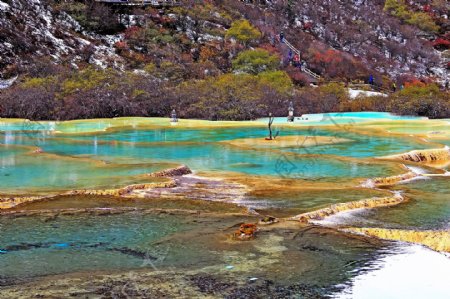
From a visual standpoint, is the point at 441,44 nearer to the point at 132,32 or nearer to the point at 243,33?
the point at 243,33

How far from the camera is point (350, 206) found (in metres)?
10.1

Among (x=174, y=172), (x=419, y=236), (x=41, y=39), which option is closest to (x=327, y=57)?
(x=41, y=39)

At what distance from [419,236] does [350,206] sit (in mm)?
1946

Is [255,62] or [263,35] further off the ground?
[263,35]

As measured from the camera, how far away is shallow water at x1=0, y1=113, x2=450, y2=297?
23.8 ft

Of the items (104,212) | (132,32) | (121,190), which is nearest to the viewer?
(104,212)

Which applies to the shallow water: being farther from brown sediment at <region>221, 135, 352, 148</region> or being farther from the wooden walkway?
the wooden walkway

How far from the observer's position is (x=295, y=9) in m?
57.2

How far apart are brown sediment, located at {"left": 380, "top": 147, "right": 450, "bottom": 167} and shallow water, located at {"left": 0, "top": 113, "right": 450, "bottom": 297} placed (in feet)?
2.51

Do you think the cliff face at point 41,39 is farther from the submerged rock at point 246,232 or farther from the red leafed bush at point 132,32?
the submerged rock at point 246,232

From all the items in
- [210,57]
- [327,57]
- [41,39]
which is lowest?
[210,57]

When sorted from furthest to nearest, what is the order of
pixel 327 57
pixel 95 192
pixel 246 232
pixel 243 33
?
1. pixel 327 57
2. pixel 243 33
3. pixel 95 192
4. pixel 246 232

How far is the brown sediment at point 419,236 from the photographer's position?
8172 mm

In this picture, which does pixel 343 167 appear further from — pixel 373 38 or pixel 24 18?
pixel 373 38
